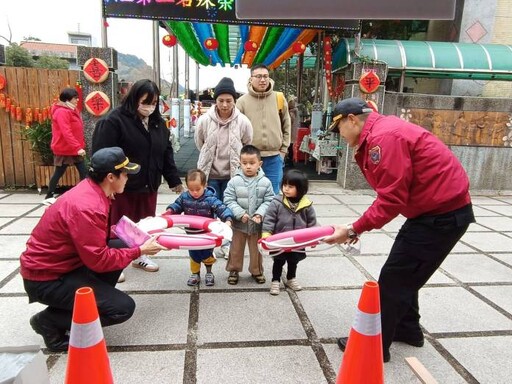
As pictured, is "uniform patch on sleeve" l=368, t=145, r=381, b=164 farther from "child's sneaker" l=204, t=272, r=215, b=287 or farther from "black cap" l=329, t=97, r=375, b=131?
"child's sneaker" l=204, t=272, r=215, b=287

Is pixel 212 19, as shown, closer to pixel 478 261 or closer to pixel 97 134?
pixel 97 134

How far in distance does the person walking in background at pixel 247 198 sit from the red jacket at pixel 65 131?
3555 mm

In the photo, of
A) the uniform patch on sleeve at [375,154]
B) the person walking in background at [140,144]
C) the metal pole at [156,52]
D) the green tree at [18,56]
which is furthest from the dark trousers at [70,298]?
the green tree at [18,56]

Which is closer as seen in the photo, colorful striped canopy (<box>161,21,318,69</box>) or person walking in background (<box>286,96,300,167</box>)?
colorful striped canopy (<box>161,21,318,69</box>)

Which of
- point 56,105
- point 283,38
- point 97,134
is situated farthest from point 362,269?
point 283,38

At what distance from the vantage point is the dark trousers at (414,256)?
239 cm

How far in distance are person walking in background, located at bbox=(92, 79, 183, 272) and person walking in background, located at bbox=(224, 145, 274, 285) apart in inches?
28.2

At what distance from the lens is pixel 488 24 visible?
1162 cm

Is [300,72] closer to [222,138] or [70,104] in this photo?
[70,104]

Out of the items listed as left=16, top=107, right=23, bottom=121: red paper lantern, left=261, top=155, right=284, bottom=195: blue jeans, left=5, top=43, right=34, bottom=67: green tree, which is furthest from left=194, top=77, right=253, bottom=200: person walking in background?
left=5, top=43, right=34, bottom=67: green tree

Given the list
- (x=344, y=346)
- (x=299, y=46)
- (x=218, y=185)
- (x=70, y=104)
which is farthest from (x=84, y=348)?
(x=299, y=46)

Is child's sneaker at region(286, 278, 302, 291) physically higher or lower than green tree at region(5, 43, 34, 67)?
lower

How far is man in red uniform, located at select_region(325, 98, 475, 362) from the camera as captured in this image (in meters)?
2.26

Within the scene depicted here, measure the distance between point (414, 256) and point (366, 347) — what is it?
0.70 metres
